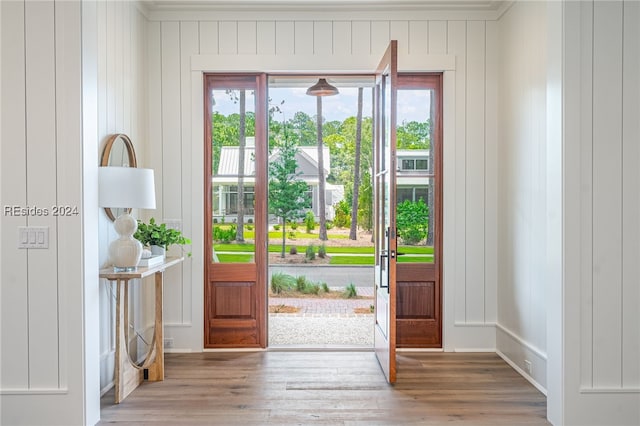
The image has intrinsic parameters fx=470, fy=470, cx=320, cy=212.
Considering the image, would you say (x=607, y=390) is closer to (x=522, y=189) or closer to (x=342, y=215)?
(x=522, y=189)

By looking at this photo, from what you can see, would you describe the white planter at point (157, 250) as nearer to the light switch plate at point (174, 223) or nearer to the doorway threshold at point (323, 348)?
the light switch plate at point (174, 223)

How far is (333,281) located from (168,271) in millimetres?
2600

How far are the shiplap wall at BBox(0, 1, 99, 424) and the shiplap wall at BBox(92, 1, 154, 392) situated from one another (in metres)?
0.62

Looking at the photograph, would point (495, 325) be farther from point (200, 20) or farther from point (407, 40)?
point (200, 20)

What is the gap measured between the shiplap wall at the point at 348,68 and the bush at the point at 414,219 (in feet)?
0.66

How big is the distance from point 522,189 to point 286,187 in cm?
303

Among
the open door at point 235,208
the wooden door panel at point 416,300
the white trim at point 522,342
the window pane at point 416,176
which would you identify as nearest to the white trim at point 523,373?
the white trim at point 522,342

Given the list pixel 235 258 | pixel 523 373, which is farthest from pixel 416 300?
pixel 235 258

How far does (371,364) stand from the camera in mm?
3795

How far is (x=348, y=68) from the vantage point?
411 centimetres

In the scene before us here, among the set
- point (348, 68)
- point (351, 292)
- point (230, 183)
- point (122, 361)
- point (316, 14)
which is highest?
point (316, 14)

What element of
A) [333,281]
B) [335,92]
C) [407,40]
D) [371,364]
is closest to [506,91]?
[407,40]

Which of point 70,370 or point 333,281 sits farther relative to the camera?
point 333,281

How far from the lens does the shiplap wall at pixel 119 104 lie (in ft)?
10.8
